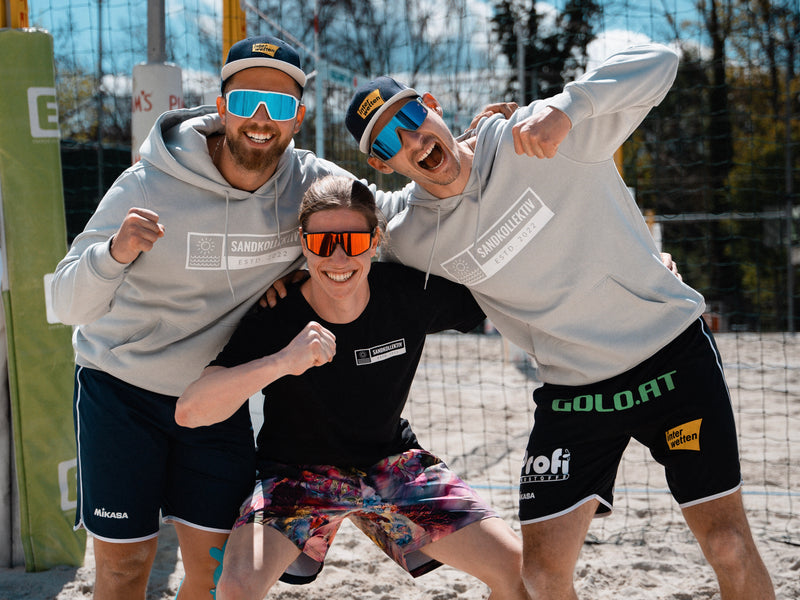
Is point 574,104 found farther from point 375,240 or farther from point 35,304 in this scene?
point 35,304

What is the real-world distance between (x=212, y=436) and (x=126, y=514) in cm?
36

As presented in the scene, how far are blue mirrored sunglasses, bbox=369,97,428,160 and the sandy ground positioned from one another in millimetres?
1985

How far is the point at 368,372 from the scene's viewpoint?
2537mm

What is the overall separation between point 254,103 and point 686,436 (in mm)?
1757

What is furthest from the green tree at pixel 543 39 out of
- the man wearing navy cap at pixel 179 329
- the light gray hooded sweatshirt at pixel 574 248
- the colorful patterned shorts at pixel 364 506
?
the colorful patterned shorts at pixel 364 506

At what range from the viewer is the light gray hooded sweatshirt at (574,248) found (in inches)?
96.9

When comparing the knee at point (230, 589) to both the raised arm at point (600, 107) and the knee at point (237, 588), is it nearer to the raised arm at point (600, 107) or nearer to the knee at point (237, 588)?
the knee at point (237, 588)

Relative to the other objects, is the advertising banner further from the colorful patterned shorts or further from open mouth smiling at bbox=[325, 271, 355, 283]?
open mouth smiling at bbox=[325, 271, 355, 283]

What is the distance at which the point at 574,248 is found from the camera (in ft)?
8.14

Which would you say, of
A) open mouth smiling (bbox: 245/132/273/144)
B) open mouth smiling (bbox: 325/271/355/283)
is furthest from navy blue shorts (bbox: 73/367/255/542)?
open mouth smiling (bbox: 245/132/273/144)

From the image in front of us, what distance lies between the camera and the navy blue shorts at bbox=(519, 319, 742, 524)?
7.98 ft

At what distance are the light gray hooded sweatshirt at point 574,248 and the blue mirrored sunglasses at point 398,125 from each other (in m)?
0.23

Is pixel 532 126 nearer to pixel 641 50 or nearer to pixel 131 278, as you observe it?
pixel 641 50

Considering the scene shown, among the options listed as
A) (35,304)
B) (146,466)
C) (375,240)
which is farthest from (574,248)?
(35,304)
